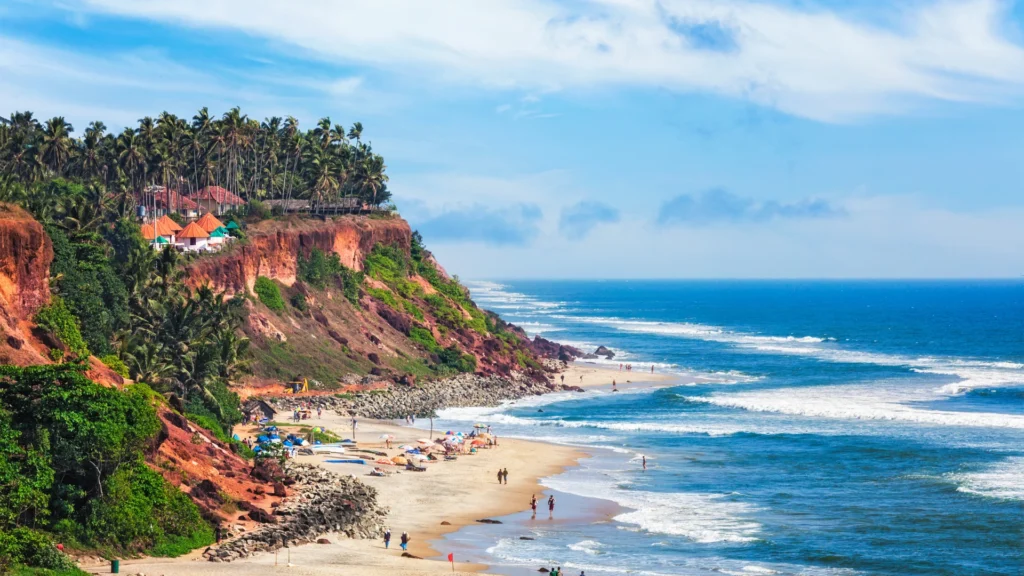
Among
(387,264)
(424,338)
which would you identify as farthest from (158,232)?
(387,264)

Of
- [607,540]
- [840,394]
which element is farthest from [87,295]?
[840,394]

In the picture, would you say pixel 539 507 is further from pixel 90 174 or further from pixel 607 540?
pixel 90 174

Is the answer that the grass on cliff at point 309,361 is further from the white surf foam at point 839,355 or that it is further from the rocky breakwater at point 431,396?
the white surf foam at point 839,355

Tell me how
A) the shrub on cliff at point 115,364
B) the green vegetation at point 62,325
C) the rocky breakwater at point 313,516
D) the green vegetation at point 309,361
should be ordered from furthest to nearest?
the green vegetation at point 309,361, the shrub on cliff at point 115,364, the green vegetation at point 62,325, the rocky breakwater at point 313,516

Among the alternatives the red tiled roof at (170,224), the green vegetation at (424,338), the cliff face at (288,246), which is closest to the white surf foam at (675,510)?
the cliff face at (288,246)

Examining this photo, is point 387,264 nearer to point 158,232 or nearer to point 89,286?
point 158,232
